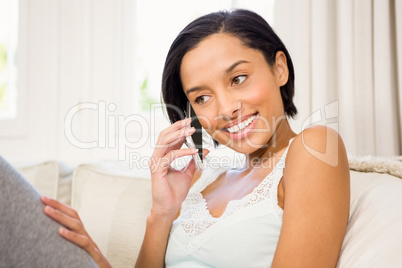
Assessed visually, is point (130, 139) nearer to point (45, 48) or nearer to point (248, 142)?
point (45, 48)

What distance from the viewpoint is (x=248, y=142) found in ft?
→ 4.00

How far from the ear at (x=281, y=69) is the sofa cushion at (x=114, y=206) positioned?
588 mm

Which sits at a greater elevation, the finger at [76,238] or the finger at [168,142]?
the finger at [168,142]

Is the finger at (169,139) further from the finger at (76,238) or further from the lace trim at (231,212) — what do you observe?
the finger at (76,238)

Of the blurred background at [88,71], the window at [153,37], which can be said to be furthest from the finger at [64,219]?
the window at [153,37]

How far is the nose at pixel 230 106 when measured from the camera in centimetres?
117

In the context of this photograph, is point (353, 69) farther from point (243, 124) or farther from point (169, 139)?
point (169, 139)

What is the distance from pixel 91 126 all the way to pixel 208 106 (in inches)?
52.1

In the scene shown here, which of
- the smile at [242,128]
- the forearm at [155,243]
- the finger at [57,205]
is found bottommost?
the forearm at [155,243]

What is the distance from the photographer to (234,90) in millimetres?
1170

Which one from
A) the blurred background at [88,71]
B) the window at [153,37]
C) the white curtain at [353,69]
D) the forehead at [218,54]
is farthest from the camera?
the window at [153,37]

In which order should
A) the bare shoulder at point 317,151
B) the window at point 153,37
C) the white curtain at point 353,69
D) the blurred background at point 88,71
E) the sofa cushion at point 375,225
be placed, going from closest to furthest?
the sofa cushion at point 375,225 < the bare shoulder at point 317,151 < the white curtain at point 353,69 < the blurred background at point 88,71 < the window at point 153,37

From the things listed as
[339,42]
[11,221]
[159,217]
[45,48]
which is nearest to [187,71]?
[159,217]

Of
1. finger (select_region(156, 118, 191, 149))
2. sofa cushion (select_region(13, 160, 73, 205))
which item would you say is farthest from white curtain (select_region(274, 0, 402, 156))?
sofa cushion (select_region(13, 160, 73, 205))
